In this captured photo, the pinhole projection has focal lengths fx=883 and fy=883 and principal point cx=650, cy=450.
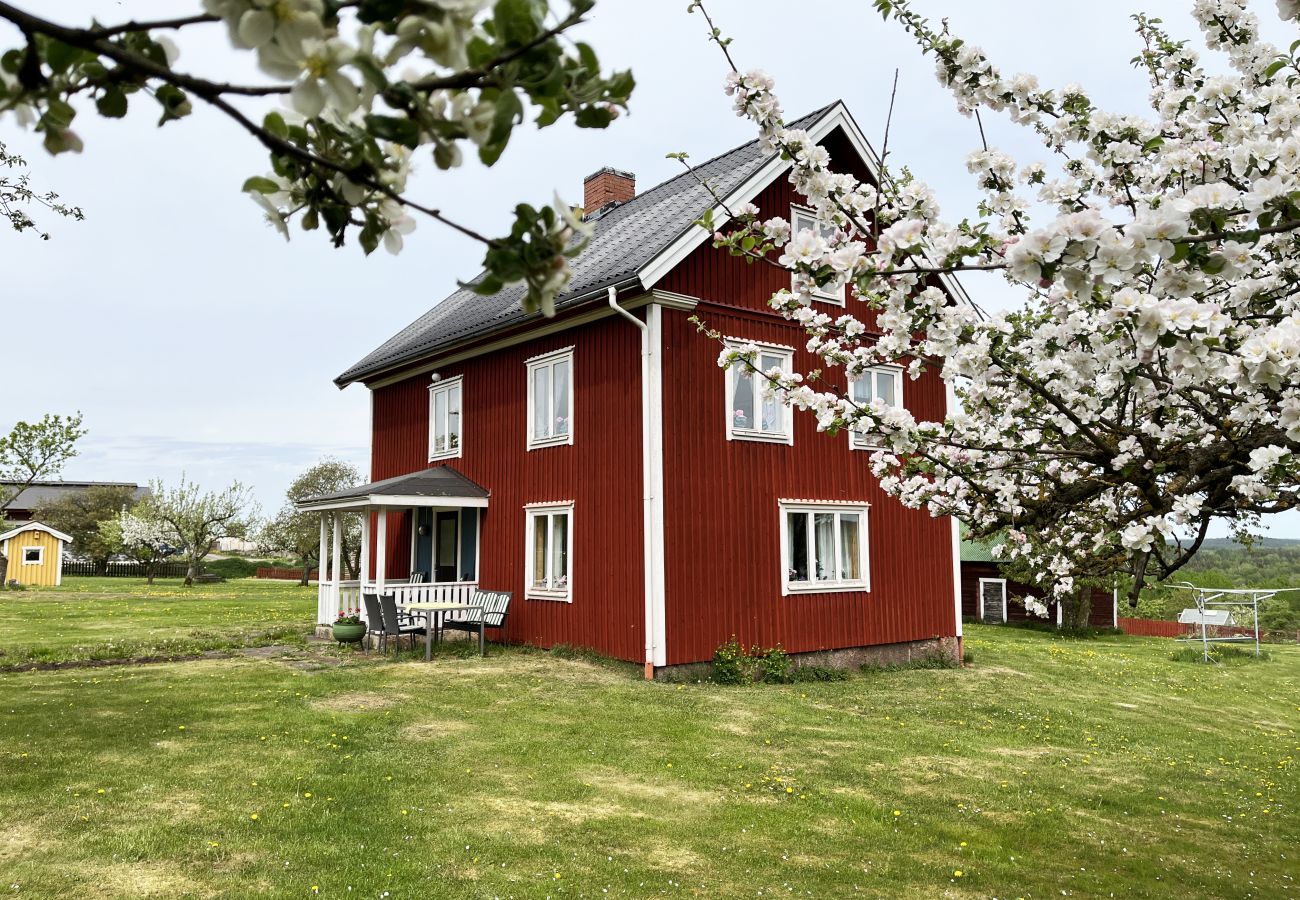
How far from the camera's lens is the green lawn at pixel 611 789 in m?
5.43

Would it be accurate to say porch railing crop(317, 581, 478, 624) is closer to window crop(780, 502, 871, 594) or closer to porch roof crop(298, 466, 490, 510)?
porch roof crop(298, 466, 490, 510)

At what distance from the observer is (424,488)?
15852 millimetres

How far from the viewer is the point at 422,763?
25.5ft

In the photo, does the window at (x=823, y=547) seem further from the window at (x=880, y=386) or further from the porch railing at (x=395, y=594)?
the porch railing at (x=395, y=594)

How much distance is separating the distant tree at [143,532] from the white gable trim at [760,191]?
35.7 m

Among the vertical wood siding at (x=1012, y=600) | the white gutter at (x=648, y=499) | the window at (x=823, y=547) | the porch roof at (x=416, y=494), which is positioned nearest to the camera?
the white gutter at (x=648, y=499)

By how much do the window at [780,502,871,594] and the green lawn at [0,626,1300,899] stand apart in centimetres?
216

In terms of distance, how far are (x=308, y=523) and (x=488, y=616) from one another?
1290 inches

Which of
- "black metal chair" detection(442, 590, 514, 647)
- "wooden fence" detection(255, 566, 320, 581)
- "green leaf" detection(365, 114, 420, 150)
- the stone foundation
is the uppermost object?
"green leaf" detection(365, 114, 420, 150)

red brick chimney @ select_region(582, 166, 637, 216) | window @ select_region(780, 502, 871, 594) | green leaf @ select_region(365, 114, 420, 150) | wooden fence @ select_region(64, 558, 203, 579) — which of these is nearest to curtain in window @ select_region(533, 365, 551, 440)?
window @ select_region(780, 502, 871, 594)

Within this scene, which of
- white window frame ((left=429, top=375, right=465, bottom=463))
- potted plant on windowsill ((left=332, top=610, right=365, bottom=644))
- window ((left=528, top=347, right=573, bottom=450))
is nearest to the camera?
window ((left=528, top=347, right=573, bottom=450))

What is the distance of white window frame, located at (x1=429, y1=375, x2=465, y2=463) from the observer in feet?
57.0

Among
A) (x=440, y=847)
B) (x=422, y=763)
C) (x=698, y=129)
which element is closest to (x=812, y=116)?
(x=698, y=129)

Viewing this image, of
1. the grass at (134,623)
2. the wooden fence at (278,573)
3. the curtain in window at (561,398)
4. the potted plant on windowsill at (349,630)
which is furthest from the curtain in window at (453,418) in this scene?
the wooden fence at (278,573)
